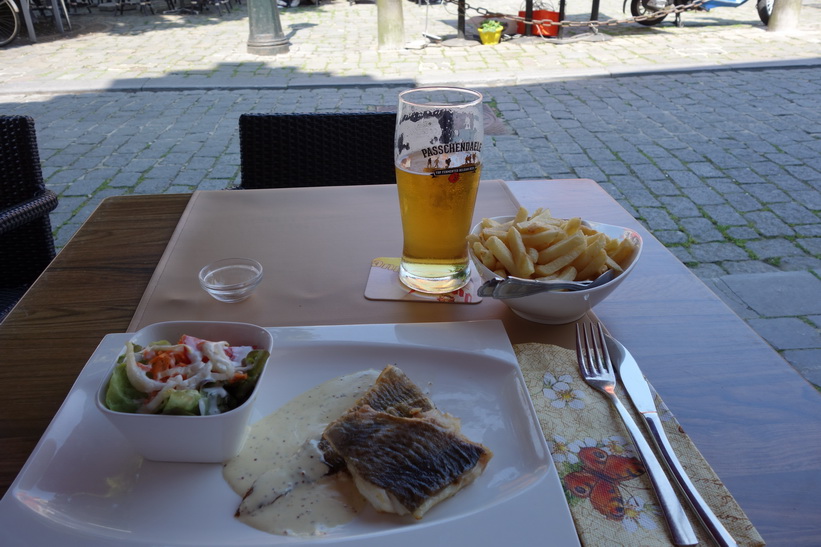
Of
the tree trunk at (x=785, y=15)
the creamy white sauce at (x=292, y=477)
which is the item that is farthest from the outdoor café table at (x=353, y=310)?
the tree trunk at (x=785, y=15)

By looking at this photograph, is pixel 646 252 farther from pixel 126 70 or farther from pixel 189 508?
pixel 126 70

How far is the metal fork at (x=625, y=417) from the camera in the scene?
853 mm

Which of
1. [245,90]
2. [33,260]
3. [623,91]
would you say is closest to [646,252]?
[33,260]

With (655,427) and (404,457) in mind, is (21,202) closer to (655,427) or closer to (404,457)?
(404,457)

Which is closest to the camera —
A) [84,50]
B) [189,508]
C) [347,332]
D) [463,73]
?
[189,508]

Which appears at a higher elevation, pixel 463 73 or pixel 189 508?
pixel 189 508

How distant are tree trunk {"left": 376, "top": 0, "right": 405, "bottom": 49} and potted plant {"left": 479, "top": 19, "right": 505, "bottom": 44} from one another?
129 cm

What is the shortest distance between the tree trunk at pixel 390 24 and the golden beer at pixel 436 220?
29.2ft

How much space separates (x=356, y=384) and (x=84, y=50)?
10935 mm

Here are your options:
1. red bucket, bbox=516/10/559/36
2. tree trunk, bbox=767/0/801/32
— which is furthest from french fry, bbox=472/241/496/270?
tree trunk, bbox=767/0/801/32

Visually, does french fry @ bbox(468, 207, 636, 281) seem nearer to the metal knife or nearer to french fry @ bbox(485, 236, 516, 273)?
french fry @ bbox(485, 236, 516, 273)

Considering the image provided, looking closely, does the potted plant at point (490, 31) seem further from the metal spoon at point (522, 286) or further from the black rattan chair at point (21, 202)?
the metal spoon at point (522, 286)

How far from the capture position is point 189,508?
908 mm

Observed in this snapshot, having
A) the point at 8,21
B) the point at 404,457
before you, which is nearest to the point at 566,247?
the point at 404,457
